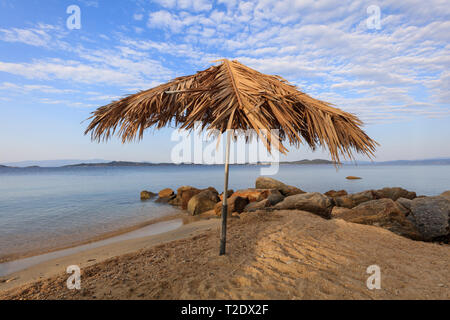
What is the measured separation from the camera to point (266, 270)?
349 cm

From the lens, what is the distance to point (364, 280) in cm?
331

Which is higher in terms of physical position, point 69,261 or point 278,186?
point 278,186

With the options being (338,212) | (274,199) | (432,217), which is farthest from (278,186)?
(432,217)

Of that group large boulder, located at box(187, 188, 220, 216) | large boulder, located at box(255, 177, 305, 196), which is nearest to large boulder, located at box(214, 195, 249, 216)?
large boulder, located at box(187, 188, 220, 216)

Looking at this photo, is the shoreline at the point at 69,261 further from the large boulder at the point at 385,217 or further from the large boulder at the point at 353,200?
the large boulder at the point at 353,200

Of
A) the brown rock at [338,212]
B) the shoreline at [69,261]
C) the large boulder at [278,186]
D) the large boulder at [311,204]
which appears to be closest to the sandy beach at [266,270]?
the shoreline at [69,261]

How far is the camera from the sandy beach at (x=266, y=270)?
2984 millimetres

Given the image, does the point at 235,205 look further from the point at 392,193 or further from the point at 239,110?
the point at 392,193

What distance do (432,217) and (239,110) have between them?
20.4 ft

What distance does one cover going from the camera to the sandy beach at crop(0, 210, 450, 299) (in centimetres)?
298

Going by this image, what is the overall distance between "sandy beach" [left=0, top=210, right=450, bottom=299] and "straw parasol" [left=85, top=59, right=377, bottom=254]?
0.87 metres

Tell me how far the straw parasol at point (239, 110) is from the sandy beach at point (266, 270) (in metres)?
0.87

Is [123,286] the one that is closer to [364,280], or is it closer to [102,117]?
[102,117]
